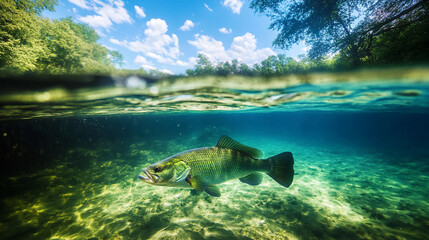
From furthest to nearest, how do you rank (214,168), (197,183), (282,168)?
(282,168) → (214,168) → (197,183)

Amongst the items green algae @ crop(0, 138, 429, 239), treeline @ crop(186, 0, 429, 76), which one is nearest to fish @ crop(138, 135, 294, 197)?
green algae @ crop(0, 138, 429, 239)

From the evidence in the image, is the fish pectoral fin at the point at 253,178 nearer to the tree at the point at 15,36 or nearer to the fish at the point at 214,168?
the fish at the point at 214,168

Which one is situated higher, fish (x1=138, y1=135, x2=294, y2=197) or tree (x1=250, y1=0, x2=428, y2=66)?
tree (x1=250, y1=0, x2=428, y2=66)

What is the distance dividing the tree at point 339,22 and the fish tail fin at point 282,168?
1005 cm

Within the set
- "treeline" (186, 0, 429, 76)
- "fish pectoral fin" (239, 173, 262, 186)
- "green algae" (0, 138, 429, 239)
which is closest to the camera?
"fish pectoral fin" (239, 173, 262, 186)

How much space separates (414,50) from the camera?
5.98m

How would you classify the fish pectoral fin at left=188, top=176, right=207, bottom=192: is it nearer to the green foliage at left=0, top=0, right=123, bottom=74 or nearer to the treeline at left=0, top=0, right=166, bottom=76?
the treeline at left=0, top=0, right=166, bottom=76

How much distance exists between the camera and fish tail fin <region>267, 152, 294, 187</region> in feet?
12.4

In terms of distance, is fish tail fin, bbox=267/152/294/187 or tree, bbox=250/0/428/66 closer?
fish tail fin, bbox=267/152/294/187

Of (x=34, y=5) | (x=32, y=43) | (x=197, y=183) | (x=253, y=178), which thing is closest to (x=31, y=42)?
(x=32, y=43)

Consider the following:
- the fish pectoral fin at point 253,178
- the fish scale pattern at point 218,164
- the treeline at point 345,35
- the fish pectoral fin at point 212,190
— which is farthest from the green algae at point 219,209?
the treeline at point 345,35

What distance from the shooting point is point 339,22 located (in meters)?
12.8

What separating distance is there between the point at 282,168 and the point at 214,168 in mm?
1776

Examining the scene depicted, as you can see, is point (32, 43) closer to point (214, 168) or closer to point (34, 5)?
point (34, 5)
